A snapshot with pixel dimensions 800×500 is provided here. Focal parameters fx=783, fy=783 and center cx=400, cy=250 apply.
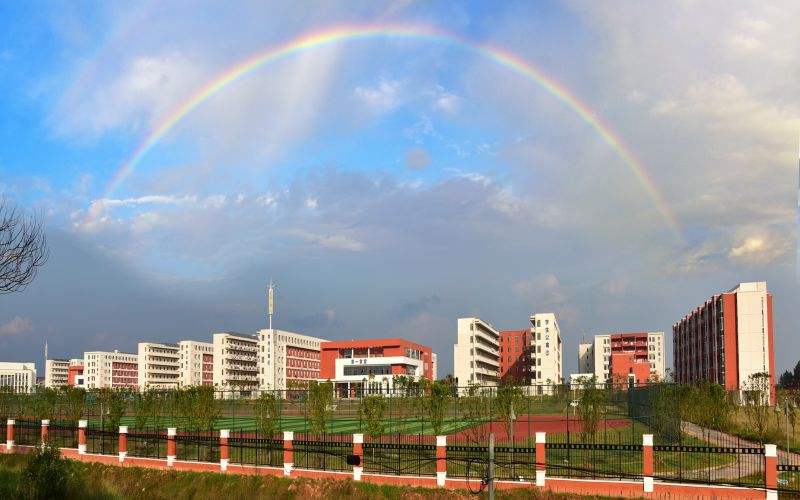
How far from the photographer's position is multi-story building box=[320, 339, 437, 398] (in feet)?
376

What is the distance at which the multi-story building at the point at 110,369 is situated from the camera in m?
170

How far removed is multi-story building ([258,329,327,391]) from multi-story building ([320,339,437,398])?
16.3m

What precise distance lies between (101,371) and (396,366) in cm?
8631

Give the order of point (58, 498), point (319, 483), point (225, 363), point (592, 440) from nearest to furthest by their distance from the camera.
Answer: point (58, 498)
point (319, 483)
point (592, 440)
point (225, 363)

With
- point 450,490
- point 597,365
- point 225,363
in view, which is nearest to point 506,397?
point 450,490

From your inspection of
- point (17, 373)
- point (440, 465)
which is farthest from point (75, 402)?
point (17, 373)

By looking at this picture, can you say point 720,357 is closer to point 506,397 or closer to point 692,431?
point 692,431

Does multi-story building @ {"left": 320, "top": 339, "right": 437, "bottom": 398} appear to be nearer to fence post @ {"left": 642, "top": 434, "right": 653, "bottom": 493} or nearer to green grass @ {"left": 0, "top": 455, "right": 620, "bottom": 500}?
green grass @ {"left": 0, "top": 455, "right": 620, "bottom": 500}

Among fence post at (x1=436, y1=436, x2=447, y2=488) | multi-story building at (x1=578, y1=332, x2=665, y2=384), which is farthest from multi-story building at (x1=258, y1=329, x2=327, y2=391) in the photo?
fence post at (x1=436, y1=436, x2=447, y2=488)

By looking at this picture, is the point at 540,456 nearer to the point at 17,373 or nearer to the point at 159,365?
the point at 159,365

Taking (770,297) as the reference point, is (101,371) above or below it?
below

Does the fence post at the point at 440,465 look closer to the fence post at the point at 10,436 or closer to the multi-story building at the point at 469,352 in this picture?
the fence post at the point at 10,436

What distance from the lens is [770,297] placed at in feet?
303

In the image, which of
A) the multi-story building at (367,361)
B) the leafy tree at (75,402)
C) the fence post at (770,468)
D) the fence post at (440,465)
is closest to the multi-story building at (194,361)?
the multi-story building at (367,361)
